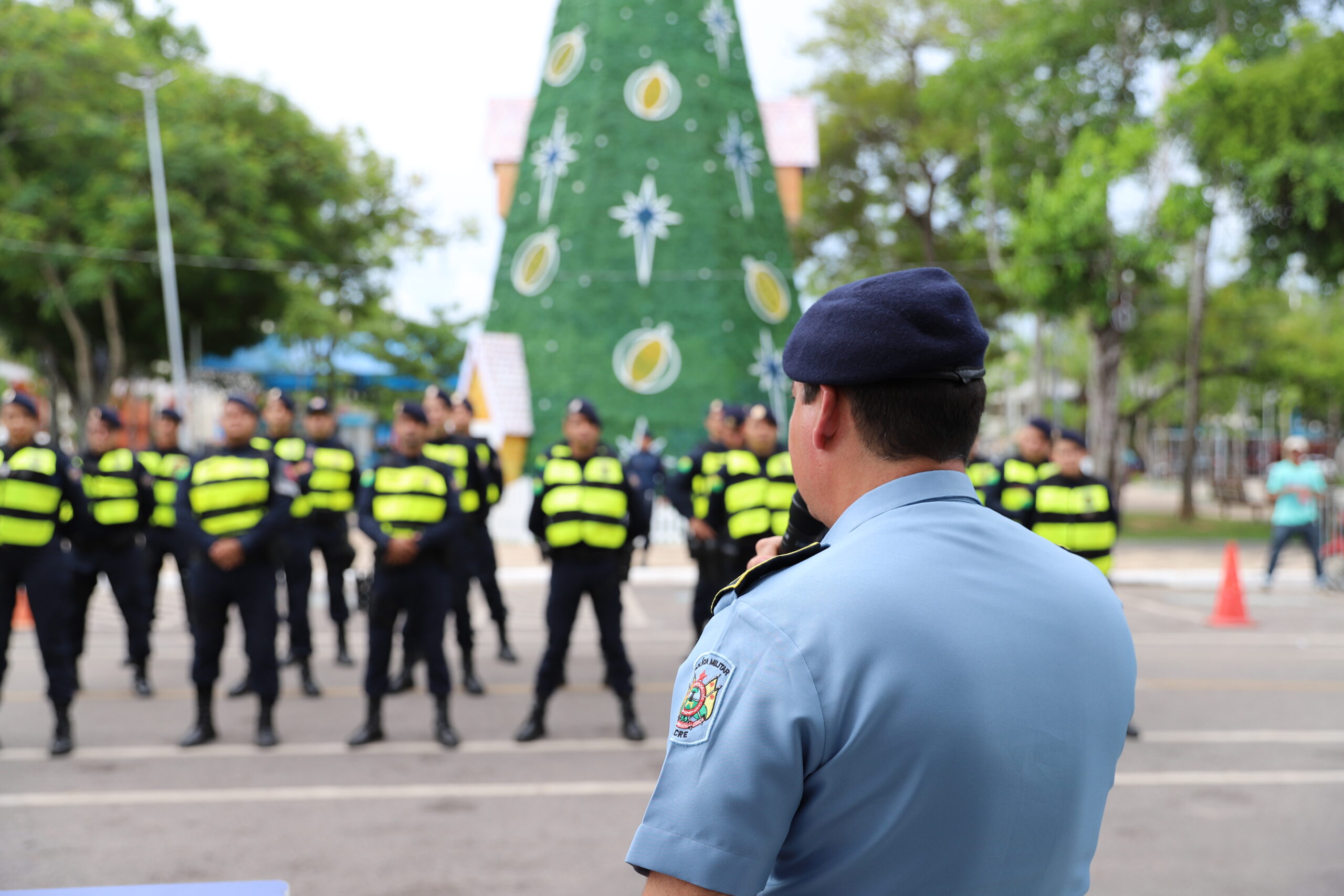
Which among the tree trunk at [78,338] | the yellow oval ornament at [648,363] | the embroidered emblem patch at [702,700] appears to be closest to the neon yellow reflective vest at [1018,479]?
the embroidered emblem patch at [702,700]

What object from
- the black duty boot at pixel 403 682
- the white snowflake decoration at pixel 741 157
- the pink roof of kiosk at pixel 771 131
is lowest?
the black duty boot at pixel 403 682

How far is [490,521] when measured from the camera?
20078 mm

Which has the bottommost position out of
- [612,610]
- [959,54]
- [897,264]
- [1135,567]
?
[1135,567]

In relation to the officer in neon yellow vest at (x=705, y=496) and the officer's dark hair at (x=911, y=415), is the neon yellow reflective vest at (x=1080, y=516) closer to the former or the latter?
the officer in neon yellow vest at (x=705, y=496)

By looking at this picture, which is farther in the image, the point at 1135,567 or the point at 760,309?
the point at 760,309

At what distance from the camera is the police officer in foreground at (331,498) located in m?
9.26

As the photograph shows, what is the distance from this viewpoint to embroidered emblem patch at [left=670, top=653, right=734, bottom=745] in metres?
1.23

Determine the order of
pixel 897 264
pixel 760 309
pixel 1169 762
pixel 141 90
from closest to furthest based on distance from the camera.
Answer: pixel 1169 762 < pixel 760 309 < pixel 141 90 < pixel 897 264

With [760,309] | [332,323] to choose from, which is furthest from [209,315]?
[760,309]

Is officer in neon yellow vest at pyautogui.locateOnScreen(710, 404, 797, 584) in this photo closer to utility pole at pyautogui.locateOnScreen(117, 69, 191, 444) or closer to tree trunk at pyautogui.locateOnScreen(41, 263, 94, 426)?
utility pole at pyautogui.locateOnScreen(117, 69, 191, 444)

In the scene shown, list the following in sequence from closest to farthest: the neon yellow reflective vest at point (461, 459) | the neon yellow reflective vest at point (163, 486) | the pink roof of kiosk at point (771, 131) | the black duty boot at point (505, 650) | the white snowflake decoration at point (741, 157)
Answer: the neon yellow reflective vest at point (461, 459), the neon yellow reflective vest at point (163, 486), the black duty boot at point (505, 650), the white snowflake decoration at point (741, 157), the pink roof of kiosk at point (771, 131)

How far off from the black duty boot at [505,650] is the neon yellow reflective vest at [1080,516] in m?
4.51

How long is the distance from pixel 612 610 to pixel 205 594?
246 cm

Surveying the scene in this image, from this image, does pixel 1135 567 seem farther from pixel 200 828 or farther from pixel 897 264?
pixel 897 264
